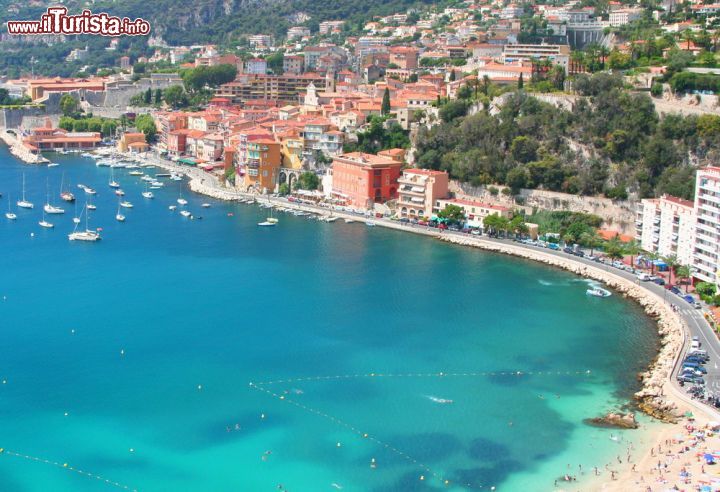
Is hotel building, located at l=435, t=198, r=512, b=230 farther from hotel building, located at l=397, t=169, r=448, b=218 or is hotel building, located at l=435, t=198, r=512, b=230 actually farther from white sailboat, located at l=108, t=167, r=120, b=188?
white sailboat, located at l=108, t=167, r=120, b=188

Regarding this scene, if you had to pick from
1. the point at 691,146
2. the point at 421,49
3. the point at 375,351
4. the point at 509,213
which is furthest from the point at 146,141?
the point at 375,351

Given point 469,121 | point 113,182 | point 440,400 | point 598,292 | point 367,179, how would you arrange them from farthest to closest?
point 113,182, point 469,121, point 367,179, point 598,292, point 440,400

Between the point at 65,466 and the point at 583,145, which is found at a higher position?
the point at 583,145

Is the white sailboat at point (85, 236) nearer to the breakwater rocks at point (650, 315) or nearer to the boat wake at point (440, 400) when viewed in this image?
the breakwater rocks at point (650, 315)

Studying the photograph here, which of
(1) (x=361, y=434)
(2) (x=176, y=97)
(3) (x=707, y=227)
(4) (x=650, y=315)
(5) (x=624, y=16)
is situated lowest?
(1) (x=361, y=434)

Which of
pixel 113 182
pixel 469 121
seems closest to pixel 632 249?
pixel 469 121

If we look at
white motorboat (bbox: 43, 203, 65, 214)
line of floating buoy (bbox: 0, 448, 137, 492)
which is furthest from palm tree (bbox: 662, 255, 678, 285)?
white motorboat (bbox: 43, 203, 65, 214)

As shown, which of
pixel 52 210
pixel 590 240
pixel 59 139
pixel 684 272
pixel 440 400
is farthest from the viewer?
pixel 59 139

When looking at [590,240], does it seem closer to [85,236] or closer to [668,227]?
[668,227]

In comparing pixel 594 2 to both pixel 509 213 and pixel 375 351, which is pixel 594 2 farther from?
pixel 375 351
